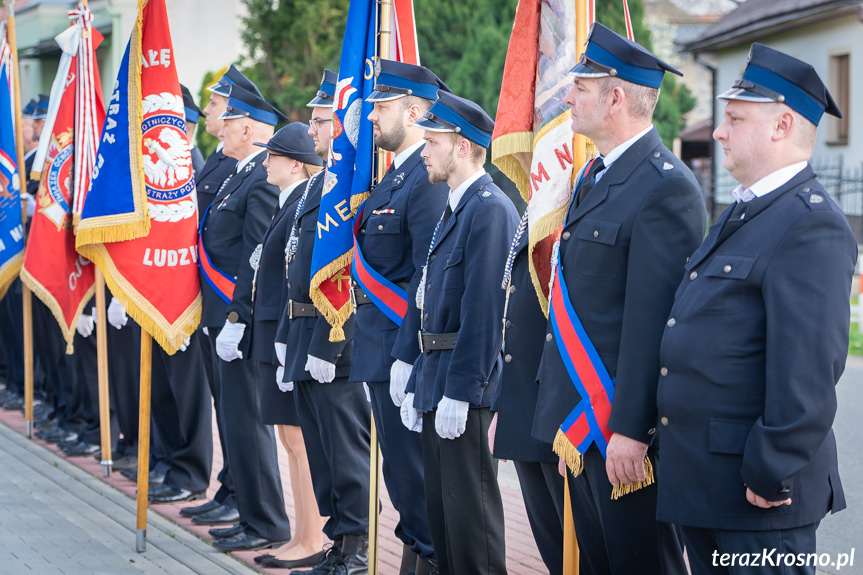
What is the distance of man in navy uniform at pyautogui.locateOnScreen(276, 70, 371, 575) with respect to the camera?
195 inches

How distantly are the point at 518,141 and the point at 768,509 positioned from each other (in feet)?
5.59

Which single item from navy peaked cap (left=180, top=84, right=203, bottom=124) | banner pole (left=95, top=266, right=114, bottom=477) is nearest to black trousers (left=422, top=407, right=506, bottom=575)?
banner pole (left=95, top=266, right=114, bottom=477)

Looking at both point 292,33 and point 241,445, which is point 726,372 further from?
point 292,33

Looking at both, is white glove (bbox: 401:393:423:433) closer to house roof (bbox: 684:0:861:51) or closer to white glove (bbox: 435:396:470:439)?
white glove (bbox: 435:396:470:439)

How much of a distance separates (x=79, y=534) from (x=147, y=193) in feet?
6.23

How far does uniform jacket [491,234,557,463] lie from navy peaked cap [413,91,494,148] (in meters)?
0.68

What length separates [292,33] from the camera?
19484 millimetres

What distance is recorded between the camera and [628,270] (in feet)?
10.3

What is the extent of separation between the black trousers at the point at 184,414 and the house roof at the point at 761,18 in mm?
16690

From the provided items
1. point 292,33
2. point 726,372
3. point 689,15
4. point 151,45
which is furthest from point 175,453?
→ point 689,15

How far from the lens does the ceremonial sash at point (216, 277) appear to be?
19.2ft

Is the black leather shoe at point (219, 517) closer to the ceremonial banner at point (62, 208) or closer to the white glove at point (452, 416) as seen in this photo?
the ceremonial banner at point (62, 208)

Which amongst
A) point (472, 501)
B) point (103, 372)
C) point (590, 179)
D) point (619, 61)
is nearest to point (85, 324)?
point (103, 372)

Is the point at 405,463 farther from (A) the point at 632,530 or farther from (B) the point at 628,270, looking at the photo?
(B) the point at 628,270
